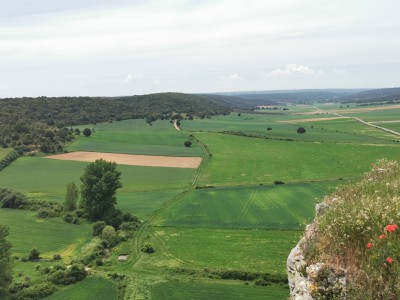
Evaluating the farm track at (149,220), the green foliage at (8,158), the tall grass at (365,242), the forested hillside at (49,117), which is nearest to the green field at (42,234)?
the farm track at (149,220)

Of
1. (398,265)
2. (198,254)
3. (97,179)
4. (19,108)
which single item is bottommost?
(198,254)

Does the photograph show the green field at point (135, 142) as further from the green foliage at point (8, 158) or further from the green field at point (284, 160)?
the green foliage at point (8, 158)

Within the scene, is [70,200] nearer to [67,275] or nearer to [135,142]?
[67,275]

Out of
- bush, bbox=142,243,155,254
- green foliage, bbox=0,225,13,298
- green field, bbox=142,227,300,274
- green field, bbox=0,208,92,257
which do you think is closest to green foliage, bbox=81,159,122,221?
green field, bbox=0,208,92,257

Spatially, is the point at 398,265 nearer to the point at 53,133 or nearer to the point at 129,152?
the point at 129,152

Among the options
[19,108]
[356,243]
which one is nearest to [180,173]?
[356,243]

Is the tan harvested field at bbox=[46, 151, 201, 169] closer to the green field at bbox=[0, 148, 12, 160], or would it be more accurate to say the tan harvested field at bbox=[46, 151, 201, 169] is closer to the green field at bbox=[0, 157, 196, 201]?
the green field at bbox=[0, 157, 196, 201]
